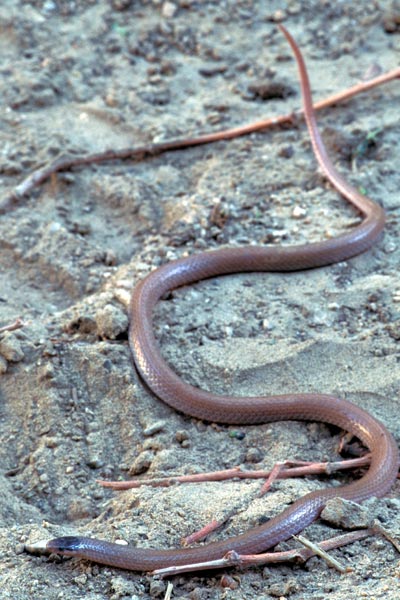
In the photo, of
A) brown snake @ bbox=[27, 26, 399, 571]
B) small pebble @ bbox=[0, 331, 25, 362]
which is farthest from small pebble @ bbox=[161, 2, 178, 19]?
small pebble @ bbox=[0, 331, 25, 362]

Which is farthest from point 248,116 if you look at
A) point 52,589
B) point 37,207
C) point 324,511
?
point 52,589

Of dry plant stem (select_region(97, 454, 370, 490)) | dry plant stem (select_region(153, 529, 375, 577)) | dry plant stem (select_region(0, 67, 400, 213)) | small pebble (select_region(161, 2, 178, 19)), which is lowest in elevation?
dry plant stem (select_region(97, 454, 370, 490))

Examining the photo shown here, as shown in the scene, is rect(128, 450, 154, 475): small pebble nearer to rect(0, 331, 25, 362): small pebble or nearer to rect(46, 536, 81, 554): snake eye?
rect(46, 536, 81, 554): snake eye

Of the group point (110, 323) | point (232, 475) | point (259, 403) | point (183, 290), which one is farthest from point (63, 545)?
point (183, 290)

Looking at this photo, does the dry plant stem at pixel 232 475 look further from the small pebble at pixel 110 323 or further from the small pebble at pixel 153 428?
the small pebble at pixel 110 323

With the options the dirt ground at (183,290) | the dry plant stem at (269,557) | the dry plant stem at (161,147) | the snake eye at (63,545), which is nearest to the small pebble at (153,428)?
the dirt ground at (183,290)

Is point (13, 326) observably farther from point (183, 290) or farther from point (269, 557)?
point (269, 557)
